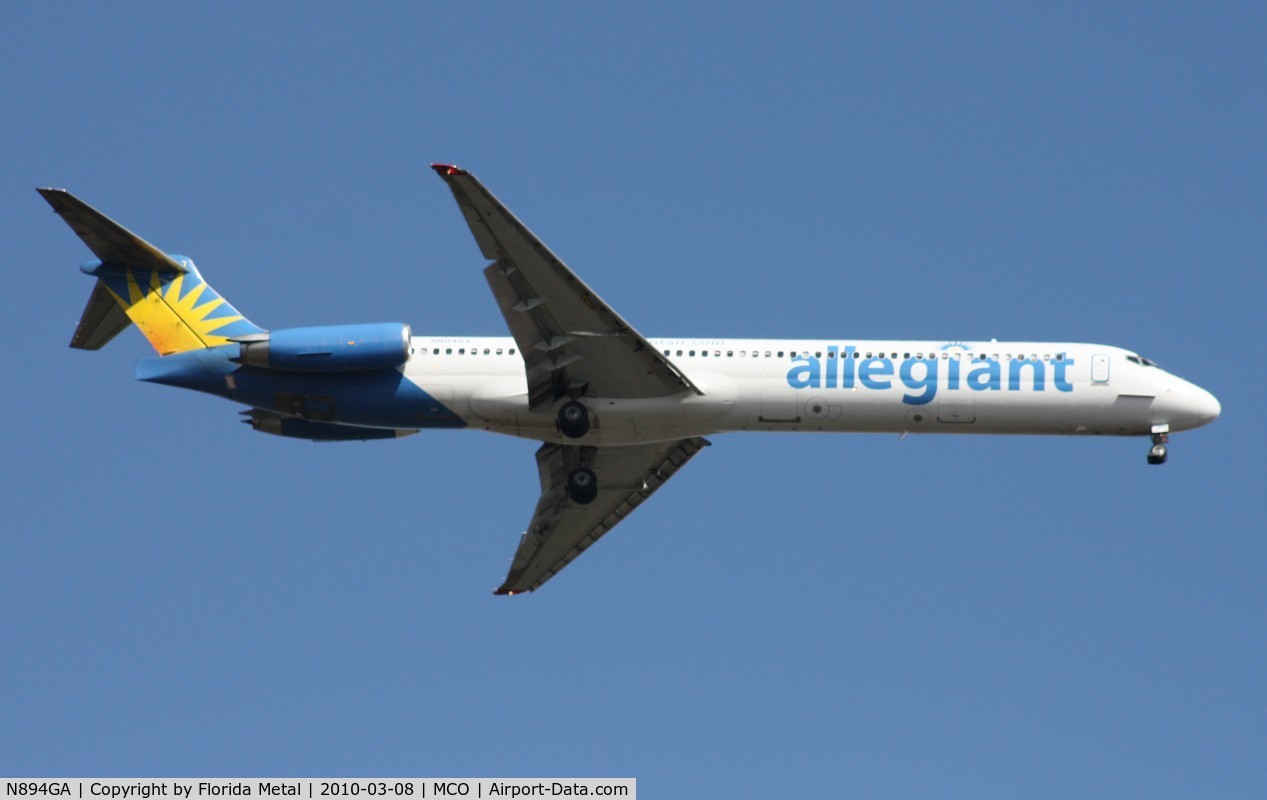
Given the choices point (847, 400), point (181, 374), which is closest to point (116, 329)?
point (181, 374)

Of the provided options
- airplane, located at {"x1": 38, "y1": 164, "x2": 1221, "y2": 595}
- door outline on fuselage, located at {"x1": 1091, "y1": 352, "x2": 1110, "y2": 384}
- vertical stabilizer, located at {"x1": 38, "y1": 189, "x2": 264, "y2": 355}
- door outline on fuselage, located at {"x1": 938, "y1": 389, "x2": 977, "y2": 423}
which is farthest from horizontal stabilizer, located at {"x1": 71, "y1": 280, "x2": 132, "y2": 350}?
door outline on fuselage, located at {"x1": 1091, "y1": 352, "x2": 1110, "y2": 384}

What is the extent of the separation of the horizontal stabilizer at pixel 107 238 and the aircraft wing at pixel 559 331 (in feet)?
26.5

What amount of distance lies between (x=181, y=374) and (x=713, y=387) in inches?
420

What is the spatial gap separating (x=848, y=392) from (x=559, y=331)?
582cm

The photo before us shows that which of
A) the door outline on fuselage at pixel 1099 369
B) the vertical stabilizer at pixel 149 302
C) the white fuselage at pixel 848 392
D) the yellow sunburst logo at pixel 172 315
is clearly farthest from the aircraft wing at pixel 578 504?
the door outline on fuselage at pixel 1099 369

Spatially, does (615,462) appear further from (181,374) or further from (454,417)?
(181,374)

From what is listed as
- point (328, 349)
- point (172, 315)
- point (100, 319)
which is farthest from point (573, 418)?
point (100, 319)

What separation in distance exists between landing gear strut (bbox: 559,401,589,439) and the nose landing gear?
36.8 feet

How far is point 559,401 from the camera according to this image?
117 feet

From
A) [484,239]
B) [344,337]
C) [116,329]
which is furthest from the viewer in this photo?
[116,329]

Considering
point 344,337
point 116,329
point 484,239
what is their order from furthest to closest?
point 116,329, point 344,337, point 484,239

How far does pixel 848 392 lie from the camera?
35688 millimetres

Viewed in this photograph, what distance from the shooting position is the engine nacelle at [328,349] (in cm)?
3522

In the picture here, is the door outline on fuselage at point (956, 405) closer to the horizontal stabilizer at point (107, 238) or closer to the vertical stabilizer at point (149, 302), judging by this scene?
the vertical stabilizer at point (149, 302)
